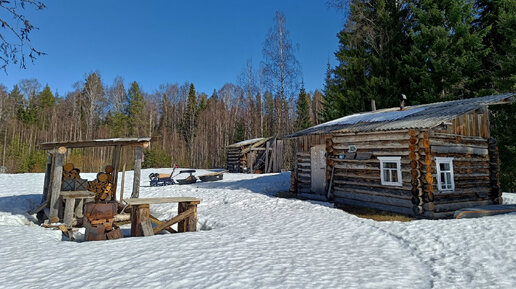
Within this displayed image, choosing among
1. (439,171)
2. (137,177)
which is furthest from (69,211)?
(439,171)

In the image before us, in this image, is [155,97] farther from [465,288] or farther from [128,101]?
[465,288]

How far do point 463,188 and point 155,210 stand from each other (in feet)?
40.9

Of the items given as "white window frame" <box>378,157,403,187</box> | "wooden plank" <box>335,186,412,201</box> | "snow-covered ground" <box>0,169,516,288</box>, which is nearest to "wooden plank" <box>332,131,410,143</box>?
"white window frame" <box>378,157,403,187</box>

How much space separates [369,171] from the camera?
11.6 metres

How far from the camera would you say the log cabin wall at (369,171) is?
34.3 feet

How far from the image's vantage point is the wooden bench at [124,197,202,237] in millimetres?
7318

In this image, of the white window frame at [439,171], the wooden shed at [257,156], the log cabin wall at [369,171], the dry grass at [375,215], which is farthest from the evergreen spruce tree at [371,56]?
the dry grass at [375,215]

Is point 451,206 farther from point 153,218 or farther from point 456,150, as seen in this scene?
point 153,218

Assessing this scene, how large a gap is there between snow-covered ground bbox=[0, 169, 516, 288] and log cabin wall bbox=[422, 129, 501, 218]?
188 centimetres

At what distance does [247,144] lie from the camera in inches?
1152

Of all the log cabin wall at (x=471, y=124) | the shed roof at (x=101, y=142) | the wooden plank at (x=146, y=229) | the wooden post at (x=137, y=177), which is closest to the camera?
the wooden plank at (x=146, y=229)

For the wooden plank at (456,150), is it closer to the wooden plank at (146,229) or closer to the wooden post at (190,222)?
the wooden post at (190,222)

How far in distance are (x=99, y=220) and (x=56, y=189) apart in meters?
3.70

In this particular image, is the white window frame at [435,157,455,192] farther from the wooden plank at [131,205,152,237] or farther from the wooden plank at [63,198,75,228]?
the wooden plank at [63,198,75,228]
